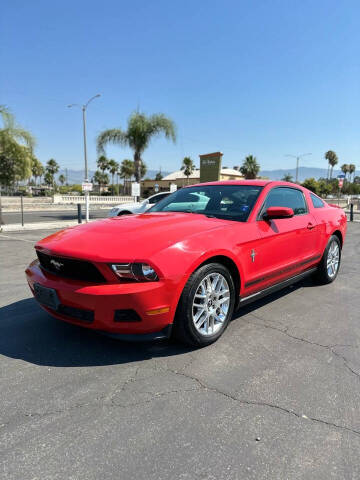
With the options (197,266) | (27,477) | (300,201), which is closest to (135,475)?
(27,477)

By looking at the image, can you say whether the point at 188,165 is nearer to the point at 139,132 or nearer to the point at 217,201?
the point at 139,132

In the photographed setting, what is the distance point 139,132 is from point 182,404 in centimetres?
2494

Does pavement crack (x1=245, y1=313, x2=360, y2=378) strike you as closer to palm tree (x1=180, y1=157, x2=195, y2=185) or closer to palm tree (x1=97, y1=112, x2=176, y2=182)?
palm tree (x1=97, y1=112, x2=176, y2=182)

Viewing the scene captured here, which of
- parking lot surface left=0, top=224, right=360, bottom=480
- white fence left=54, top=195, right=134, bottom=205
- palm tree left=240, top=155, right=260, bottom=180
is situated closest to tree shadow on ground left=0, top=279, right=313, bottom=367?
parking lot surface left=0, top=224, right=360, bottom=480

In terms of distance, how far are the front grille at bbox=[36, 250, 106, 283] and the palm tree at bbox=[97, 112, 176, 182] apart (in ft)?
77.1

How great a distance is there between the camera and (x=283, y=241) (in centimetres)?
383

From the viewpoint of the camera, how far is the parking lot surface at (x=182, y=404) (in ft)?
5.82

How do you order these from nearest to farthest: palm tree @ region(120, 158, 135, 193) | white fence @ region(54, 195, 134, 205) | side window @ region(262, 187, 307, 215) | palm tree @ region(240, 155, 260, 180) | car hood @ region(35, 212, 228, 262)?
car hood @ region(35, 212, 228, 262) → side window @ region(262, 187, 307, 215) → white fence @ region(54, 195, 134, 205) → palm tree @ region(240, 155, 260, 180) → palm tree @ region(120, 158, 135, 193)

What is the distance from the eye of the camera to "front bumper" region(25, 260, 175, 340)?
254 cm

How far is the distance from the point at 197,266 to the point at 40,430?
5.14 feet

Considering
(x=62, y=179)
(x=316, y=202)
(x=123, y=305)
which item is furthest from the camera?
(x=62, y=179)

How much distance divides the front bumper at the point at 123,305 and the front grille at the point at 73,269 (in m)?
0.07

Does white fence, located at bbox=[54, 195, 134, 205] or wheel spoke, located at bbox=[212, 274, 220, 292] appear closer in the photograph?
wheel spoke, located at bbox=[212, 274, 220, 292]

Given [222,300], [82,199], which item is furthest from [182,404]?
[82,199]
